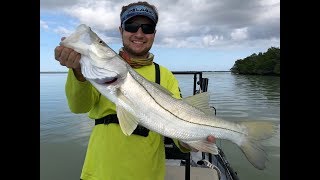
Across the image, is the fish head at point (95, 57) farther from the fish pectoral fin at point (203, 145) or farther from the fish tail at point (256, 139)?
the fish tail at point (256, 139)

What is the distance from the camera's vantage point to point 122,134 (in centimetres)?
301

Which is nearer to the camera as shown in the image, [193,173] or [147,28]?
[147,28]

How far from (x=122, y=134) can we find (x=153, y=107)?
46 centimetres

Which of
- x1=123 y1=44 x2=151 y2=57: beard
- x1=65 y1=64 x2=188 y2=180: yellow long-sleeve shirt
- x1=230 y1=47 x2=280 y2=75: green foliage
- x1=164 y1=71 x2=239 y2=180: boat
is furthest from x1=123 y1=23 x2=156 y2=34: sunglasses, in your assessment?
x1=230 y1=47 x2=280 y2=75: green foliage

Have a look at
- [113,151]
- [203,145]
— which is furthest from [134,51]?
[203,145]

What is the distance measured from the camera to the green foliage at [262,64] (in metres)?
74.3

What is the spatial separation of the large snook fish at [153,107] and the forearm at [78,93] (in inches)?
5.3

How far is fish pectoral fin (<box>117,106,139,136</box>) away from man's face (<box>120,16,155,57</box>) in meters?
0.81

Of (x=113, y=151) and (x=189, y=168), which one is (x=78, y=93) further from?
(x=189, y=168)

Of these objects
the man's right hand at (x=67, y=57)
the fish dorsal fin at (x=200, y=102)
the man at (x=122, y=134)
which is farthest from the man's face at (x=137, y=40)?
the man's right hand at (x=67, y=57)

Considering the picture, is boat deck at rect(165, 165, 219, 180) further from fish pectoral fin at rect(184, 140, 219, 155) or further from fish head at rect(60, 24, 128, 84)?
fish head at rect(60, 24, 128, 84)

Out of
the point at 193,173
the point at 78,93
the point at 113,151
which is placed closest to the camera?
the point at 78,93
